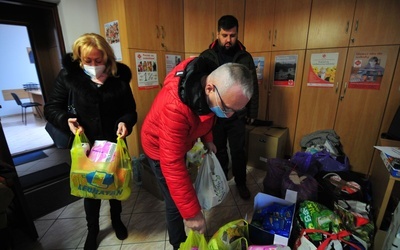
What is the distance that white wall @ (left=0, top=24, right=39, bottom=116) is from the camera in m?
5.18

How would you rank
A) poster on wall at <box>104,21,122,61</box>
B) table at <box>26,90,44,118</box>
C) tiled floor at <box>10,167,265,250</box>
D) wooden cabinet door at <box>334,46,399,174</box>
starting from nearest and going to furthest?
tiled floor at <box>10,167,265,250</box>, wooden cabinet door at <box>334,46,399,174</box>, poster on wall at <box>104,21,122,61</box>, table at <box>26,90,44,118</box>

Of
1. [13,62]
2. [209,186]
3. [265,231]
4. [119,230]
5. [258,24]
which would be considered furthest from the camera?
[13,62]

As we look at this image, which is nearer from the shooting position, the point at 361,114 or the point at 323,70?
the point at 361,114

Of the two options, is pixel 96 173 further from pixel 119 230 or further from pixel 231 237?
pixel 231 237

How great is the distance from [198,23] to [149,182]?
2010 mm

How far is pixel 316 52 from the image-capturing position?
2279 mm

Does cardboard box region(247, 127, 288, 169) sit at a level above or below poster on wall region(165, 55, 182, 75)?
below

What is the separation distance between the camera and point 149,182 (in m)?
1.98

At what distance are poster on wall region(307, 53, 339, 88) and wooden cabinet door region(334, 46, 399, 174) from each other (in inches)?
5.0

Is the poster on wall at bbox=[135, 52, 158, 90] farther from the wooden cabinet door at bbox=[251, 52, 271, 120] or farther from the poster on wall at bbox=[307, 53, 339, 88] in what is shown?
the poster on wall at bbox=[307, 53, 339, 88]

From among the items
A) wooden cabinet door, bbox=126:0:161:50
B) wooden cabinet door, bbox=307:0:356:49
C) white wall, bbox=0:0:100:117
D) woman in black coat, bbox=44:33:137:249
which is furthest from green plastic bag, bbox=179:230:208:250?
white wall, bbox=0:0:100:117

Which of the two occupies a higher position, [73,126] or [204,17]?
[204,17]

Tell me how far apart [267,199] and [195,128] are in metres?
0.85

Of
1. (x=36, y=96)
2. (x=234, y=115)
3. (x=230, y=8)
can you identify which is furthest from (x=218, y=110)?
(x=36, y=96)
